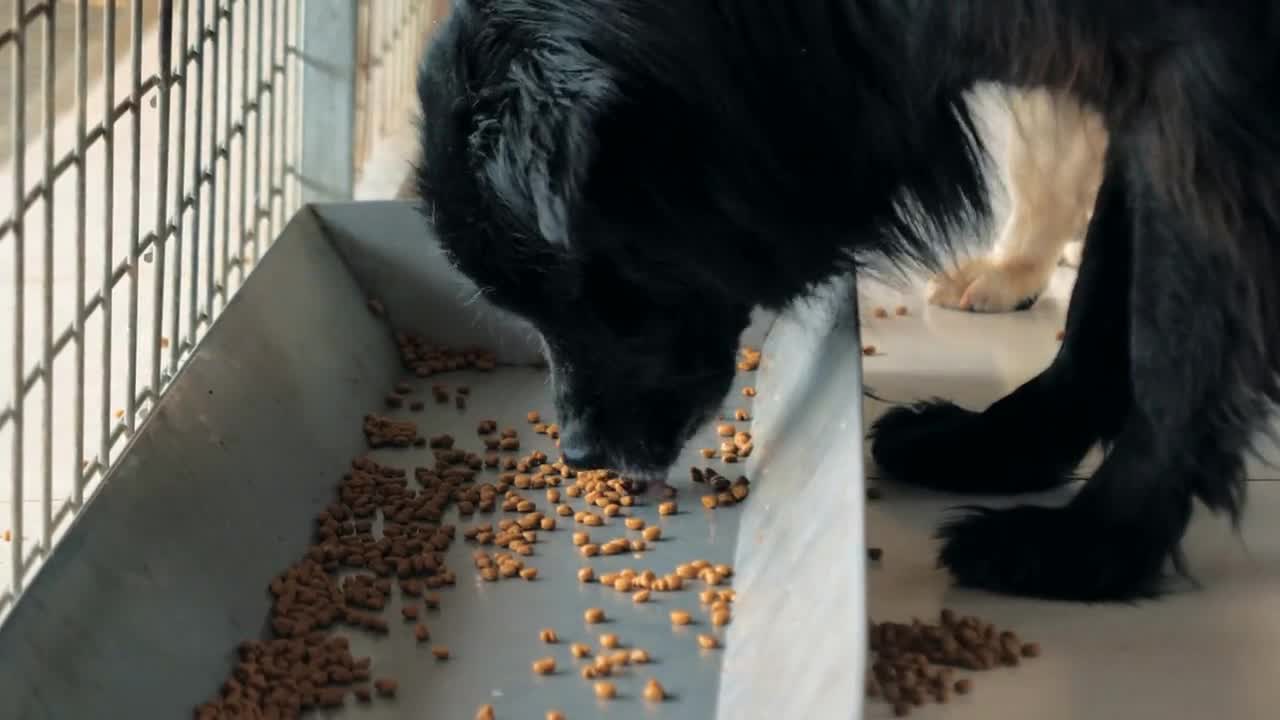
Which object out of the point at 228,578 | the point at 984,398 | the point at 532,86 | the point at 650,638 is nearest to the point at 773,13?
the point at 532,86

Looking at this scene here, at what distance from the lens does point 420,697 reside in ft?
3.90

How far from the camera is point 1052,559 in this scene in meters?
1.28

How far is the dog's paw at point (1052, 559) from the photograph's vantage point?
127 centimetres

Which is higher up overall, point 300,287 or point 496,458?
point 300,287

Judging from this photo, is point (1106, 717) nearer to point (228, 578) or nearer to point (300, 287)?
point (228, 578)

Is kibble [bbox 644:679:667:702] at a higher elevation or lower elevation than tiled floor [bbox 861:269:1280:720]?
lower

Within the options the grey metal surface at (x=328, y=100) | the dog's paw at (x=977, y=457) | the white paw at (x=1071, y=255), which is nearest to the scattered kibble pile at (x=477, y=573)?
the dog's paw at (x=977, y=457)

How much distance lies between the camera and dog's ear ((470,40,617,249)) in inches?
42.0

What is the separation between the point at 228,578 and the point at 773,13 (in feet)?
1.93

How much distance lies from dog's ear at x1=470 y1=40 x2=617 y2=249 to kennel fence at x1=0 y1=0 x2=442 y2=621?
0.87 ft

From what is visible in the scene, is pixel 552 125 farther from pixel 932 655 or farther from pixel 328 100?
pixel 328 100

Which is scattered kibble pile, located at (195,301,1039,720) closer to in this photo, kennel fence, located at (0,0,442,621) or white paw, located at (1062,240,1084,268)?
kennel fence, located at (0,0,442,621)

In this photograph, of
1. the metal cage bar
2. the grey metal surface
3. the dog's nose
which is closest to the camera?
the metal cage bar

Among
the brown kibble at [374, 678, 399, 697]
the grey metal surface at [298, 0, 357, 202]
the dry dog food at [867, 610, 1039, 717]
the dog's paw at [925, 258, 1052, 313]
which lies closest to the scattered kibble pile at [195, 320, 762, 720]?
the brown kibble at [374, 678, 399, 697]
